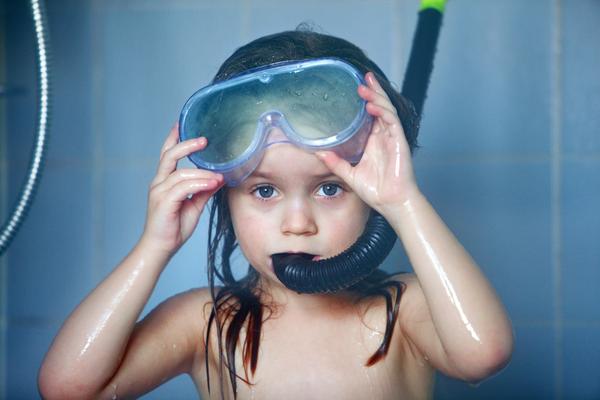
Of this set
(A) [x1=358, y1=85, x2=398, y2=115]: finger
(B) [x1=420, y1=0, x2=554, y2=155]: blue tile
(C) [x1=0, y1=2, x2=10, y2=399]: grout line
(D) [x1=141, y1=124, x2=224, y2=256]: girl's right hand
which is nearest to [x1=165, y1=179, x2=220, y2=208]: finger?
(D) [x1=141, y1=124, x2=224, y2=256]: girl's right hand

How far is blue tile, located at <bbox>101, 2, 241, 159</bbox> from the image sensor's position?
1.57m

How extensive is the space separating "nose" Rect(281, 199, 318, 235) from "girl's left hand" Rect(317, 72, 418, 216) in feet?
0.21

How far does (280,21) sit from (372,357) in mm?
816

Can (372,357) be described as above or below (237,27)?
below

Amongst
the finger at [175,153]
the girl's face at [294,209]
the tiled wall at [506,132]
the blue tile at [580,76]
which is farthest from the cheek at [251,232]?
the blue tile at [580,76]

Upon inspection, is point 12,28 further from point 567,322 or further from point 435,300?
point 567,322

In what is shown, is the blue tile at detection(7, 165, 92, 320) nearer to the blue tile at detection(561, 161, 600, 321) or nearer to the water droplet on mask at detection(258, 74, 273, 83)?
the water droplet on mask at detection(258, 74, 273, 83)

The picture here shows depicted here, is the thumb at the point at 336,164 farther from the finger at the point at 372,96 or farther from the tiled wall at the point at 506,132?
the tiled wall at the point at 506,132

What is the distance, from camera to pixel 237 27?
1574mm

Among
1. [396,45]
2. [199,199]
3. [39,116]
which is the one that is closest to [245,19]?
[396,45]

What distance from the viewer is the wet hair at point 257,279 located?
1.08 meters

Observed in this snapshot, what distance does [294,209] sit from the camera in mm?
963

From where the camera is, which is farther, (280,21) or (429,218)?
(280,21)

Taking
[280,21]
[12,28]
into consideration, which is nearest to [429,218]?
[280,21]
